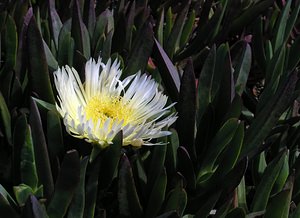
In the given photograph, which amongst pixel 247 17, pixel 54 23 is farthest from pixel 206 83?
pixel 247 17

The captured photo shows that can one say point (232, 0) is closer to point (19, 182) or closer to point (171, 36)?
point (171, 36)

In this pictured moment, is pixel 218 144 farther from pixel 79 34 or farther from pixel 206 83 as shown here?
pixel 79 34

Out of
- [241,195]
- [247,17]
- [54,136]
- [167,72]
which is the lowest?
[241,195]

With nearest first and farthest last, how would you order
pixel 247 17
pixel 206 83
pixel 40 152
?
pixel 40 152
pixel 206 83
pixel 247 17

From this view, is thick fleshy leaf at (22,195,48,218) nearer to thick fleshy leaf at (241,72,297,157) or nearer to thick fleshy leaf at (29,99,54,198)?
thick fleshy leaf at (29,99,54,198)

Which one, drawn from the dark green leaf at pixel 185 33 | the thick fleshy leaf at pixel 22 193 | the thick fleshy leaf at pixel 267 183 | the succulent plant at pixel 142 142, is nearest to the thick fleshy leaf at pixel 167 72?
the succulent plant at pixel 142 142

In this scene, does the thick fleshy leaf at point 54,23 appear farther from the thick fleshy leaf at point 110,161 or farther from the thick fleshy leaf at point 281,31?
the thick fleshy leaf at point 281,31

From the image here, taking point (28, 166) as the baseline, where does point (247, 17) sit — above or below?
above
